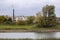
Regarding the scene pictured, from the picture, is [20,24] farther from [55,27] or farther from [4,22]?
[55,27]

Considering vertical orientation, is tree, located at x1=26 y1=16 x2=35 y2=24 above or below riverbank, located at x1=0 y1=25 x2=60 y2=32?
above

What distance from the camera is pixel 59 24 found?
38188 millimetres

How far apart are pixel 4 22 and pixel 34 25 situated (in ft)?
17.7

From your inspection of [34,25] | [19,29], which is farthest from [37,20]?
[19,29]

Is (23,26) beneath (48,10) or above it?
beneath

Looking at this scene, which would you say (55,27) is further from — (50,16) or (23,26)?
(23,26)

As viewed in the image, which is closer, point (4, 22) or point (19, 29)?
point (19, 29)

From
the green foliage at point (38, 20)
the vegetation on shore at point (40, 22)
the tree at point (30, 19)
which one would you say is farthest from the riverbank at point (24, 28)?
the tree at point (30, 19)

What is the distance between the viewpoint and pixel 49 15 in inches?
1467

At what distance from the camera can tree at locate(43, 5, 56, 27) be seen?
36.1 meters

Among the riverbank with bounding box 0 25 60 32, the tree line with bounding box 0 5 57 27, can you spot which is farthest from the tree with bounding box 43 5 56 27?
the riverbank with bounding box 0 25 60 32

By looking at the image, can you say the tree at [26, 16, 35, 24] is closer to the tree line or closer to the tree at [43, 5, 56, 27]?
the tree line

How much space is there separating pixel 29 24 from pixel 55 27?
Answer: 15.4ft

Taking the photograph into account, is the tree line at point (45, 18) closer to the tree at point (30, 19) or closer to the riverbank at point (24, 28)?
the tree at point (30, 19)
